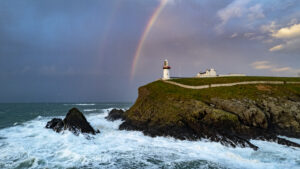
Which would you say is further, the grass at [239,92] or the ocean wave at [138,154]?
the grass at [239,92]

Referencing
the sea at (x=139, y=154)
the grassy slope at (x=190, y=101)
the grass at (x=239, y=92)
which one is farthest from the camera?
the grass at (x=239, y=92)

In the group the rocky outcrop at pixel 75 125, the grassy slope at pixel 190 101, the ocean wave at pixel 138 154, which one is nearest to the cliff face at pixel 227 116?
the grassy slope at pixel 190 101

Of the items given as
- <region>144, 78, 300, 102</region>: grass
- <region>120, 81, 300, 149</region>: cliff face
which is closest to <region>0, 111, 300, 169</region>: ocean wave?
<region>120, 81, 300, 149</region>: cliff face

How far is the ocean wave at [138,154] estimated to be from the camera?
13461 millimetres

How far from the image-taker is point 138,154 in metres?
16.0

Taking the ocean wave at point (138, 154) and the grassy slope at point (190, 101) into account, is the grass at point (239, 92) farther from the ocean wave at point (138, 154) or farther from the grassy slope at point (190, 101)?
the ocean wave at point (138, 154)

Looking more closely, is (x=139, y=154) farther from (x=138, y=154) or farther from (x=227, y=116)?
(x=227, y=116)

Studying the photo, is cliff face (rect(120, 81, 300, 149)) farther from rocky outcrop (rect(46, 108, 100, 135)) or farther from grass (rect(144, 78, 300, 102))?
rocky outcrop (rect(46, 108, 100, 135))

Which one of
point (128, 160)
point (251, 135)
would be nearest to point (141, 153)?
point (128, 160)

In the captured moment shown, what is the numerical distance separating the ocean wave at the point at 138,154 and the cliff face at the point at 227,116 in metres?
2.11

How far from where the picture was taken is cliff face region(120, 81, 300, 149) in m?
21.8

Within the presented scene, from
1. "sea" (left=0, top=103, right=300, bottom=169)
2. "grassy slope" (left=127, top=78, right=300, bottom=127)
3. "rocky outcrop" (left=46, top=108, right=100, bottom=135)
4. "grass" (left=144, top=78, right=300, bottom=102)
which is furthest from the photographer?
"grass" (left=144, top=78, right=300, bottom=102)

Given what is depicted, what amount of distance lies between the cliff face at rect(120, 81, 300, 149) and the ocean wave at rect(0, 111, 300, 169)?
2.11 m

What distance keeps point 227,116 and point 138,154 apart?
49.3 ft
